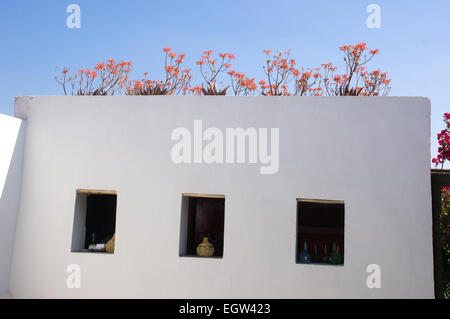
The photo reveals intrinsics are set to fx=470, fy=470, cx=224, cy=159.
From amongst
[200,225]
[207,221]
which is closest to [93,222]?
[200,225]

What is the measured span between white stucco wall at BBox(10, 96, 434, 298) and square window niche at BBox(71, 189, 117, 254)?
0.43 feet

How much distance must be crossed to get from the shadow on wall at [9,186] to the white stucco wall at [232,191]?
0.09 metres

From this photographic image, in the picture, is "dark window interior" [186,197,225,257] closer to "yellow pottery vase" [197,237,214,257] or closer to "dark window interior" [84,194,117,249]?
"yellow pottery vase" [197,237,214,257]

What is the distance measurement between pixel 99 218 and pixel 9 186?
1.25 metres

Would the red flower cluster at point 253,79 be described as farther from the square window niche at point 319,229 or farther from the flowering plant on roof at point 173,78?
the square window niche at point 319,229

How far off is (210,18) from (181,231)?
8.65ft

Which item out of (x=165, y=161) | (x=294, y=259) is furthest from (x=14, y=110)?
(x=294, y=259)

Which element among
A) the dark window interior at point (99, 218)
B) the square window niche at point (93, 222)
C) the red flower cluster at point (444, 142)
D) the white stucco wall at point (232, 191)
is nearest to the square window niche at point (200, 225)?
the white stucco wall at point (232, 191)

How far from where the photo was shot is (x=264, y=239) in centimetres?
540

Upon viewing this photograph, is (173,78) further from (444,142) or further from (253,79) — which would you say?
(444,142)

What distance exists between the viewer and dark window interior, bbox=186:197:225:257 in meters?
6.33

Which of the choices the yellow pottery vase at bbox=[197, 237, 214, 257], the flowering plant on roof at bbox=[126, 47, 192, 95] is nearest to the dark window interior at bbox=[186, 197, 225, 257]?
the yellow pottery vase at bbox=[197, 237, 214, 257]
